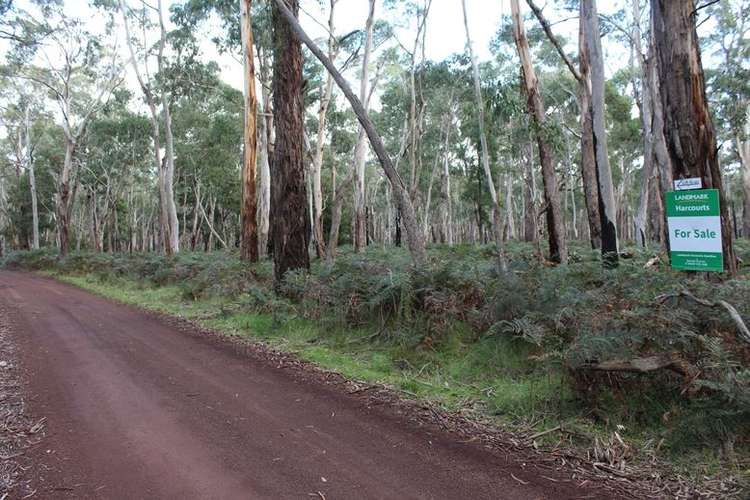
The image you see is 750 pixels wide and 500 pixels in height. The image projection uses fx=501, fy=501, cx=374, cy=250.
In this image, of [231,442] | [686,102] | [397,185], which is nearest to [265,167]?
[397,185]

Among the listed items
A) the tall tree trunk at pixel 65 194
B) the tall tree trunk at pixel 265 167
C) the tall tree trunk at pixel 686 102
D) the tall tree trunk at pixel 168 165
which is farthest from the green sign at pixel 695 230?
the tall tree trunk at pixel 65 194

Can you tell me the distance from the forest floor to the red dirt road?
0.84 ft

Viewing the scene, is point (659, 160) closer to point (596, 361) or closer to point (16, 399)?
point (596, 361)

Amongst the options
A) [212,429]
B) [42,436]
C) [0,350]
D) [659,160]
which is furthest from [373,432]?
[659,160]

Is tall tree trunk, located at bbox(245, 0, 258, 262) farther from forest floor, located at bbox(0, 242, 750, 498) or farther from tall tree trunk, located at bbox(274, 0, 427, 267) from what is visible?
forest floor, located at bbox(0, 242, 750, 498)

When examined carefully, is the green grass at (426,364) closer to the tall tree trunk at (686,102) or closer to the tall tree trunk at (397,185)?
the tall tree trunk at (397,185)

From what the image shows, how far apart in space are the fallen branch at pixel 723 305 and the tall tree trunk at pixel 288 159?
7.59 m

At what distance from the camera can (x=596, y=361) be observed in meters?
4.31

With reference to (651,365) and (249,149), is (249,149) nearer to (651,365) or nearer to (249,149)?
(249,149)

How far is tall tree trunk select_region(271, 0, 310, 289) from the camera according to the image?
10930 millimetres

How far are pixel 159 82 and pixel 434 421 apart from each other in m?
23.8

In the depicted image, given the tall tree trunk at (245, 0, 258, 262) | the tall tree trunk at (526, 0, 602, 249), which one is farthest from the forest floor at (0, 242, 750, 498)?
the tall tree trunk at (245, 0, 258, 262)

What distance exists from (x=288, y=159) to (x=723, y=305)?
8.69m

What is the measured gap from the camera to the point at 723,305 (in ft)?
13.9
